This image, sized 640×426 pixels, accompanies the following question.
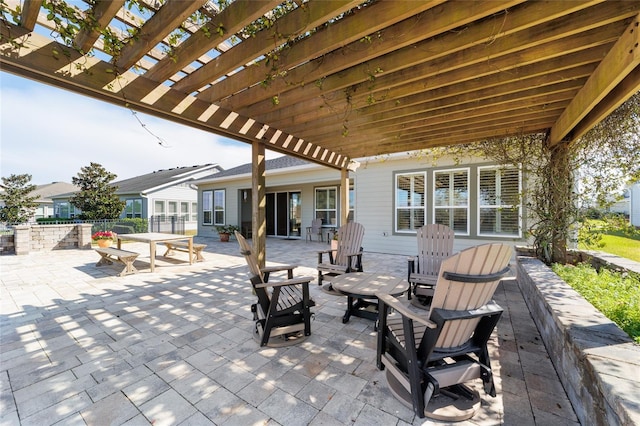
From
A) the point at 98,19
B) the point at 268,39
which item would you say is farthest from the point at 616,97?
the point at 98,19

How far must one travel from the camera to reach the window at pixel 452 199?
684 centimetres

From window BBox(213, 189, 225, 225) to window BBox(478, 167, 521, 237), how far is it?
10815 mm

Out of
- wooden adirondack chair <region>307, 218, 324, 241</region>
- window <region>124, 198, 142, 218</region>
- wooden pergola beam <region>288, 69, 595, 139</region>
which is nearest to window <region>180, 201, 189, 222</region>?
window <region>124, 198, 142, 218</region>

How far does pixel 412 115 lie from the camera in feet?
12.3

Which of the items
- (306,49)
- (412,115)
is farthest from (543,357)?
(306,49)

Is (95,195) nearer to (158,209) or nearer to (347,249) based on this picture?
(158,209)

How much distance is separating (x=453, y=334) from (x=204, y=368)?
6.48 ft

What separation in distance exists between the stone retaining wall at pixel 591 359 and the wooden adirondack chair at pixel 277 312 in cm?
201

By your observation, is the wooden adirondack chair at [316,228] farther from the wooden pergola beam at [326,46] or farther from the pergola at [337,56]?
the wooden pergola beam at [326,46]

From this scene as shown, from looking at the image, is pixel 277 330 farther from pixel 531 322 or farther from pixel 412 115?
pixel 412 115

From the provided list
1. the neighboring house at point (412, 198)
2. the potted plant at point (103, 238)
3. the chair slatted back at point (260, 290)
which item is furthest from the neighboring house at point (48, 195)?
the chair slatted back at point (260, 290)

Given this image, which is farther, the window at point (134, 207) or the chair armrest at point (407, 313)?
the window at point (134, 207)

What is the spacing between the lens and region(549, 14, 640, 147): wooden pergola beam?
1.90 m

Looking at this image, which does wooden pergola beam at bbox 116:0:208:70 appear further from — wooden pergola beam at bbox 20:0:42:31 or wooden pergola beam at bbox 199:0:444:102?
wooden pergola beam at bbox 199:0:444:102
